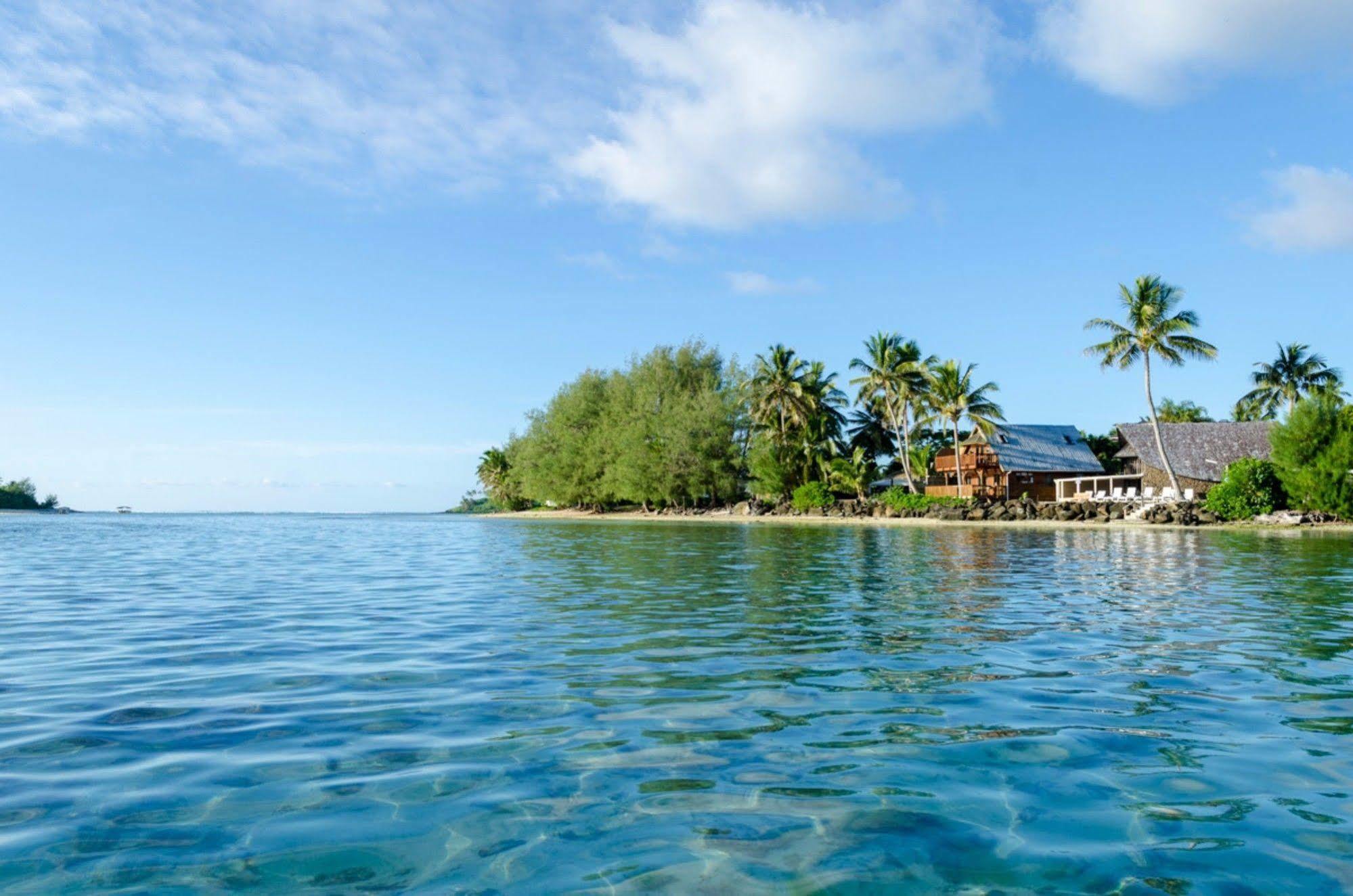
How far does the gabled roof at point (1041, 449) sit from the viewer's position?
206 ft

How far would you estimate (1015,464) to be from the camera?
6241 centimetres

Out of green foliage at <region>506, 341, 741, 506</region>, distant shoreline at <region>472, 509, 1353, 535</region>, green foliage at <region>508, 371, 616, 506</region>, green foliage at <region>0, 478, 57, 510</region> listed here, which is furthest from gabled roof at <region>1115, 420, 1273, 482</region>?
green foliage at <region>0, 478, 57, 510</region>

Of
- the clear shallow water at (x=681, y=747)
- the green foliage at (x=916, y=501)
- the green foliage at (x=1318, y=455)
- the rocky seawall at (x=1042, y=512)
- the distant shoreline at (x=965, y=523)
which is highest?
the green foliage at (x=1318, y=455)

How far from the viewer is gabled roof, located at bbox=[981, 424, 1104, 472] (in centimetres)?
6269

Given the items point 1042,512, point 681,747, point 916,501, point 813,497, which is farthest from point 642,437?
point 681,747

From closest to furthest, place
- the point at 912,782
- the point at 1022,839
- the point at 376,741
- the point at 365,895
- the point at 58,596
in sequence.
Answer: the point at 365,895, the point at 1022,839, the point at 912,782, the point at 376,741, the point at 58,596

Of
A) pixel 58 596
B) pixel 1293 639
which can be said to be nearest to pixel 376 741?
pixel 1293 639

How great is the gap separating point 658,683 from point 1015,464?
5917 centimetres

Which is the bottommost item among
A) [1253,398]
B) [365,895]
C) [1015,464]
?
[365,895]

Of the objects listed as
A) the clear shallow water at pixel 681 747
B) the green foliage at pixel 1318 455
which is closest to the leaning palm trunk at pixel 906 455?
the green foliage at pixel 1318 455

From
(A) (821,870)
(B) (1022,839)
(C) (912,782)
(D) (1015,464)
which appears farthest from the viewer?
(D) (1015,464)

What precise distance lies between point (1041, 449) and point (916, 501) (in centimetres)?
1474

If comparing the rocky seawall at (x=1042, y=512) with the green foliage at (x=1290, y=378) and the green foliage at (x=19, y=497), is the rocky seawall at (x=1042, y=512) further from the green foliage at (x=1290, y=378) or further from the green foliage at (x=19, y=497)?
the green foliage at (x=19, y=497)

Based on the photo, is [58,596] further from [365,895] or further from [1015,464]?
[1015,464]
